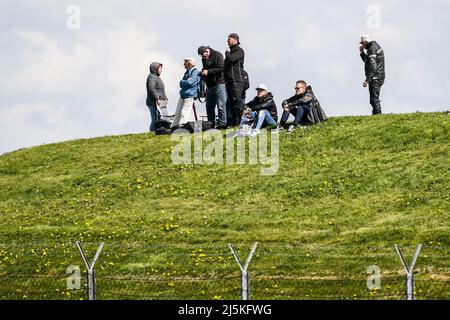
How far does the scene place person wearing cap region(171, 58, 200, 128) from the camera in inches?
1640

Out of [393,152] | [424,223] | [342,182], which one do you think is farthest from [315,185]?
[424,223]

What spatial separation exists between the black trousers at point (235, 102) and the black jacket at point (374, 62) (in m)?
4.84

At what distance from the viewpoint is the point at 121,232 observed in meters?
32.1

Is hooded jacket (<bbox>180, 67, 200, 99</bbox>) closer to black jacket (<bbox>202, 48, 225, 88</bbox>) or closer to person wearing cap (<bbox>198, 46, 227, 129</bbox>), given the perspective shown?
person wearing cap (<bbox>198, 46, 227, 129</bbox>)

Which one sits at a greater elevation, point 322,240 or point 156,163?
point 156,163

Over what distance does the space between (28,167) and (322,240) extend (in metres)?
18.9

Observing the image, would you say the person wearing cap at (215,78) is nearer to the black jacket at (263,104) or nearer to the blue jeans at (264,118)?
the black jacket at (263,104)

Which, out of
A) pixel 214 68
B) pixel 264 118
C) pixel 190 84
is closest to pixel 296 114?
pixel 264 118

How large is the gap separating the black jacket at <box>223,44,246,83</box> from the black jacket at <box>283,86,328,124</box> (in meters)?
2.15

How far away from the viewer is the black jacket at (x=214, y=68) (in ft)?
136

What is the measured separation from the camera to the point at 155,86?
43.5m

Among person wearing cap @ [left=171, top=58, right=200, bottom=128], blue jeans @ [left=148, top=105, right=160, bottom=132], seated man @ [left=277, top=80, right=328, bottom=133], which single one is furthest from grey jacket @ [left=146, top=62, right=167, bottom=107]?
seated man @ [left=277, top=80, right=328, bottom=133]
